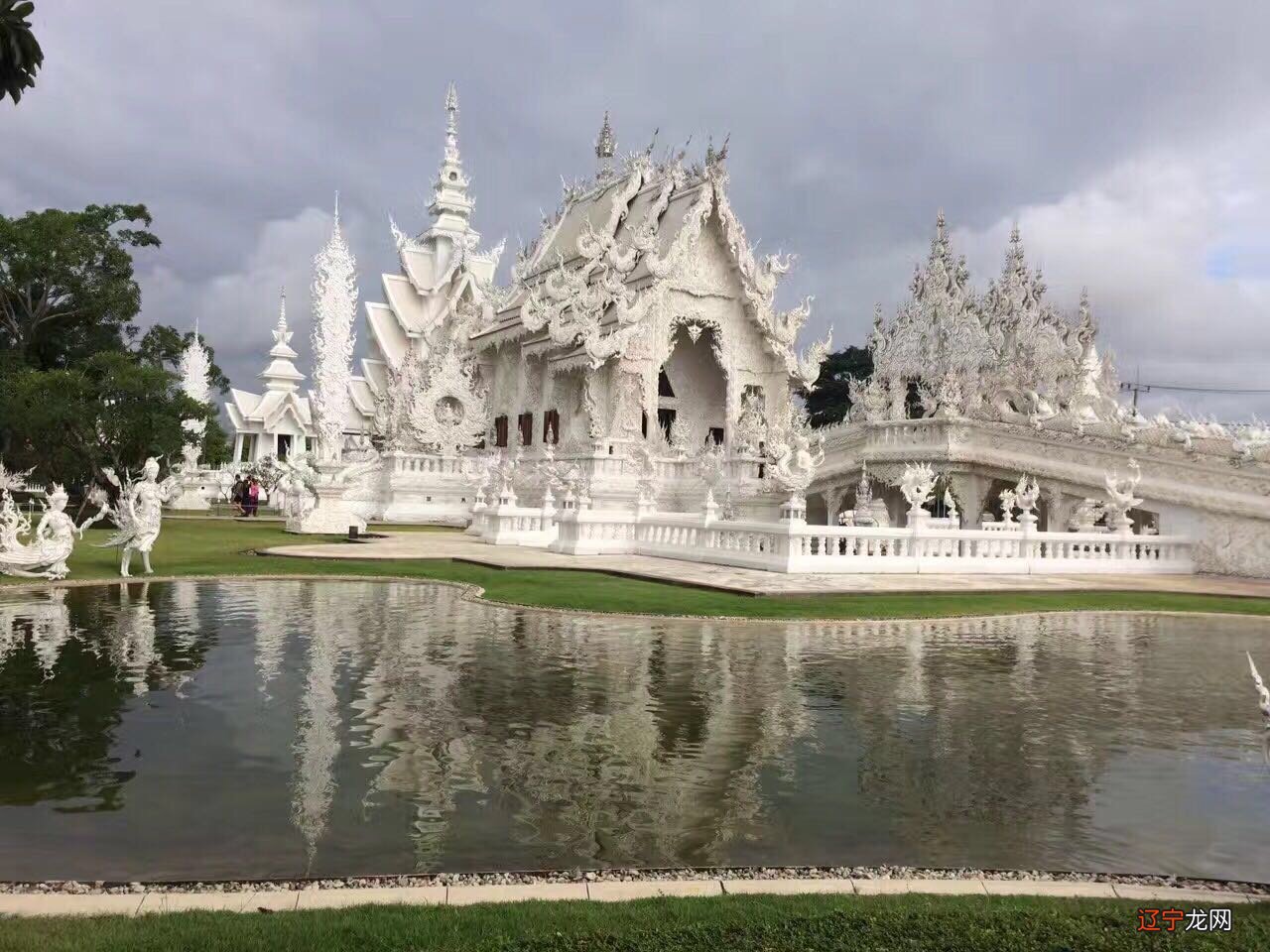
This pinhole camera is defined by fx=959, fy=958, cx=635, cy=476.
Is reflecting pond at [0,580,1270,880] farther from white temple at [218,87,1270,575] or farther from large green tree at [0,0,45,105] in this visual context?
white temple at [218,87,1270,575]

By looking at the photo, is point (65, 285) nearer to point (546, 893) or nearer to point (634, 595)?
point (634, 595)

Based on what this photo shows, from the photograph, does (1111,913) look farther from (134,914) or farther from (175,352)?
(175,352)

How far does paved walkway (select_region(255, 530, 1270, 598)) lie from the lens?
14.2m

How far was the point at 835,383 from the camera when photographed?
57.9 m

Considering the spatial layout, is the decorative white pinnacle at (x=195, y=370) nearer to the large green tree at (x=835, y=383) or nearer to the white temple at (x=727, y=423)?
the white temple at (x=727, y=423)

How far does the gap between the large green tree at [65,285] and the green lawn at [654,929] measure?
94.6 feet

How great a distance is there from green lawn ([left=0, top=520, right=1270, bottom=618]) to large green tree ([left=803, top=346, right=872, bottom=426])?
4130 cm

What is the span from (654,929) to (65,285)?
30907 mm

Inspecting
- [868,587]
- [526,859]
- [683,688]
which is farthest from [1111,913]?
[868,587]

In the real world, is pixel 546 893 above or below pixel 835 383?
below

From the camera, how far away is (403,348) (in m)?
38.6

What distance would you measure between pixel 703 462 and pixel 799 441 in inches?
Result: 343

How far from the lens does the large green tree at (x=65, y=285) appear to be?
27.3 meters

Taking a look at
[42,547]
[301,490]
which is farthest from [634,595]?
[301,490]
